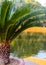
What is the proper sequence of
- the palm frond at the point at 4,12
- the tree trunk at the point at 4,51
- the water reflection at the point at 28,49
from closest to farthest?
the palm frond at the point at 4,12 < the tree trunk at the point at 4,51 < the water reflection at the point at 28,49

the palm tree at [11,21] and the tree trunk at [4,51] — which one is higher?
the palm tree at [11,21]

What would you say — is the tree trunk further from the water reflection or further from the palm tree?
the water reflection

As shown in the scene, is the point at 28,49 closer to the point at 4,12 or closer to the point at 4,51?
the point at 4,51

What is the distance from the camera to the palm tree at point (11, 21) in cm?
311

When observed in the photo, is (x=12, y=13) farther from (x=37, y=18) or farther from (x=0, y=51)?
(x=0, y=51)

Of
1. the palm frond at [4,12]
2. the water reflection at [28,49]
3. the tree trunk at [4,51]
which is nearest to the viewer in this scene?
the palm frond at [4,12]

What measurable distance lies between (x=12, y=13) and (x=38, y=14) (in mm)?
413

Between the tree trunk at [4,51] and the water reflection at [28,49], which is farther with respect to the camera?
the water reflection at [28,49]

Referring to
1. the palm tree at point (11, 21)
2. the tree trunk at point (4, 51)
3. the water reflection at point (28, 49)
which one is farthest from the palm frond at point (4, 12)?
the water reflection at point (28, 49)

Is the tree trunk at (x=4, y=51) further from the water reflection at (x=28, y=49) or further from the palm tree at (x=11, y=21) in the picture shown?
the water reflection at (x=28, y=49)

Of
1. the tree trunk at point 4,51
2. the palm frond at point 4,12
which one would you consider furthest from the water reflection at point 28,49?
the palm frond at point 4,12

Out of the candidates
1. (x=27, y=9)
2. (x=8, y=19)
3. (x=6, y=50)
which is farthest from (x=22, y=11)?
(x=6, y=50)

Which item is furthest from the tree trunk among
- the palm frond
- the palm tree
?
the palm frond

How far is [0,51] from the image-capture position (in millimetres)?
3338
